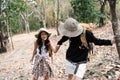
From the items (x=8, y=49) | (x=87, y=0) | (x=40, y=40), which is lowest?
(x=8, y=49)

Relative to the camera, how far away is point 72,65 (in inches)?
280

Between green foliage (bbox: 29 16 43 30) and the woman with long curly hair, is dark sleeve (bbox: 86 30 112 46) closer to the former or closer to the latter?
the woman with long curly hair

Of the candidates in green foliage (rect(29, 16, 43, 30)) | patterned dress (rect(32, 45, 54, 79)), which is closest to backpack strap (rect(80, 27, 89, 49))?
patterned dress (rect(32, 45, 54, 79))

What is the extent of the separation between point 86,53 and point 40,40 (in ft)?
6.49

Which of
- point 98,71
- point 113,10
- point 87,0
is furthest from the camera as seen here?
point 87,0

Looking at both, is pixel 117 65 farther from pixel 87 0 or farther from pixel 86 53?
pixel 87 0

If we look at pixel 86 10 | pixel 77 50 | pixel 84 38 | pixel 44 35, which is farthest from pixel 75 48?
pixel 86 10

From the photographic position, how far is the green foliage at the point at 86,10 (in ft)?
100

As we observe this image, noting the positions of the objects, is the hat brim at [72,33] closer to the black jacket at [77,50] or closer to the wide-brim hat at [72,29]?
the wide-brim hat at [72,29]

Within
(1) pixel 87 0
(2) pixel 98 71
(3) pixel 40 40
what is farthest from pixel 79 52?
(1) pixel 87 0

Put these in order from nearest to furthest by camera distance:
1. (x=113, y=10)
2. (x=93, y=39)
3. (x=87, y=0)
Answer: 1. (x=93, y=39)
2. (x=113, y=10)
3. (x=87, y=0)

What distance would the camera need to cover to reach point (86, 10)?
1217 inches

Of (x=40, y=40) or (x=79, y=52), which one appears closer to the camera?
(x=79, y=52)

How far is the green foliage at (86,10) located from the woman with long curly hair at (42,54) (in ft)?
70.8
